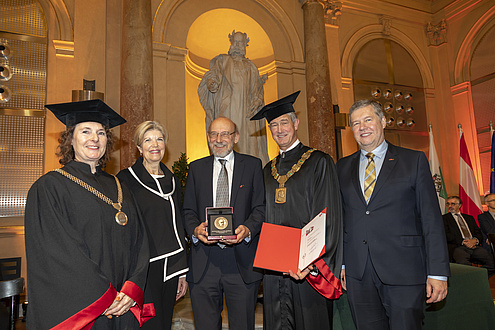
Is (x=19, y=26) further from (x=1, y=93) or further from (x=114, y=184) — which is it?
(x=114, y=184)

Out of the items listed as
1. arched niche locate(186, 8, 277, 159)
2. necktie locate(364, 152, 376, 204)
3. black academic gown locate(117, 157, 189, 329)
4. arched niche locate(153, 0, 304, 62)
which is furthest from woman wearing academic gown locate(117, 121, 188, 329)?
arched niche locate(153, 0, 304, 62)

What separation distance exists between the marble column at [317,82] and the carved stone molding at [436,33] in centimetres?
431

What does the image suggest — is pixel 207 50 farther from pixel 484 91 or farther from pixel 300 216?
pixel 484 91

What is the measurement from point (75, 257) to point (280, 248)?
3.95 feet

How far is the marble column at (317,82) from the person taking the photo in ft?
26.5

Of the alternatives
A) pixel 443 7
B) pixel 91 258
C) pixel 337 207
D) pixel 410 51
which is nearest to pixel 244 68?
pixel 337 207

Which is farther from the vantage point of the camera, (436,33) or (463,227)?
(436,33)

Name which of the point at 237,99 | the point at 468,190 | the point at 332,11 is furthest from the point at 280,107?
the point at 468,190

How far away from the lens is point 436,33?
36.5 feet

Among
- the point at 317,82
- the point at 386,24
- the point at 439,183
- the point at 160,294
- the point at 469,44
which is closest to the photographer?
the point at 160,294

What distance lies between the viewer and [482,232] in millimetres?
7199

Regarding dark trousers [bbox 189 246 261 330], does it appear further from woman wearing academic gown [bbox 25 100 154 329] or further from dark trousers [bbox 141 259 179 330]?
woman wearing academic gown [bbox 25 100 154 329]

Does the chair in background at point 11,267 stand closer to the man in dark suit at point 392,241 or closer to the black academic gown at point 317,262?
the black academic gown at point 317,262

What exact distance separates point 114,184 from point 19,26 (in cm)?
629
